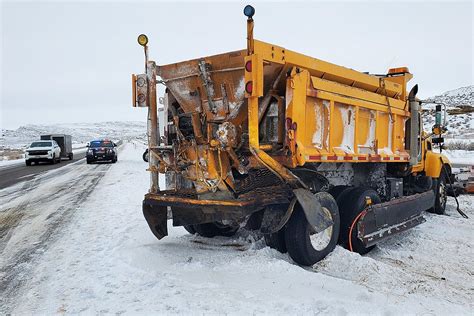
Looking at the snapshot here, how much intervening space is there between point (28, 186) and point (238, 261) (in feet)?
39.3

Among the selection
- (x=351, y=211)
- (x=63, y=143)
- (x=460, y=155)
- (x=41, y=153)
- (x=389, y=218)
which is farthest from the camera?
(x=63, y=143)

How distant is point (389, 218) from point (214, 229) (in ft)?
9.13

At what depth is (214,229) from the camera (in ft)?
21.0

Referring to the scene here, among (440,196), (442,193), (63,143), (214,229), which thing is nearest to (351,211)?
(214,229)

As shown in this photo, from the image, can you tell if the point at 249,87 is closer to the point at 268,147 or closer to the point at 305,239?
the point at 268,147

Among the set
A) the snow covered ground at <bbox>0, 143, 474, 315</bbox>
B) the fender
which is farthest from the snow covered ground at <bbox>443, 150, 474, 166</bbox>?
the fender

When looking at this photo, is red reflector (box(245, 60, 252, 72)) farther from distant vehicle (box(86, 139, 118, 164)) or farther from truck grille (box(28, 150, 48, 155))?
truck grille (box(28, 150, 48, 155))

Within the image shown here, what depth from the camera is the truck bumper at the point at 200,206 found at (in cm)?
473

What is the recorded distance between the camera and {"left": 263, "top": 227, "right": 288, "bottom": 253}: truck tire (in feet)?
17.2

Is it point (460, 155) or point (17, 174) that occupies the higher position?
point (460, 155)

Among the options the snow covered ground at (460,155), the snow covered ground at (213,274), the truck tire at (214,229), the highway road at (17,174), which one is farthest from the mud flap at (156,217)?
the snow covered ground at (460,155)

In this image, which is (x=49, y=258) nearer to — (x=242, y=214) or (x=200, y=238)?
(x=200, y=238)

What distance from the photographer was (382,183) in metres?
7.10

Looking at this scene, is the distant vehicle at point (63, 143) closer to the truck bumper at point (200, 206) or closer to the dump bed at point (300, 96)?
the truck bumper at point (200, 206)
